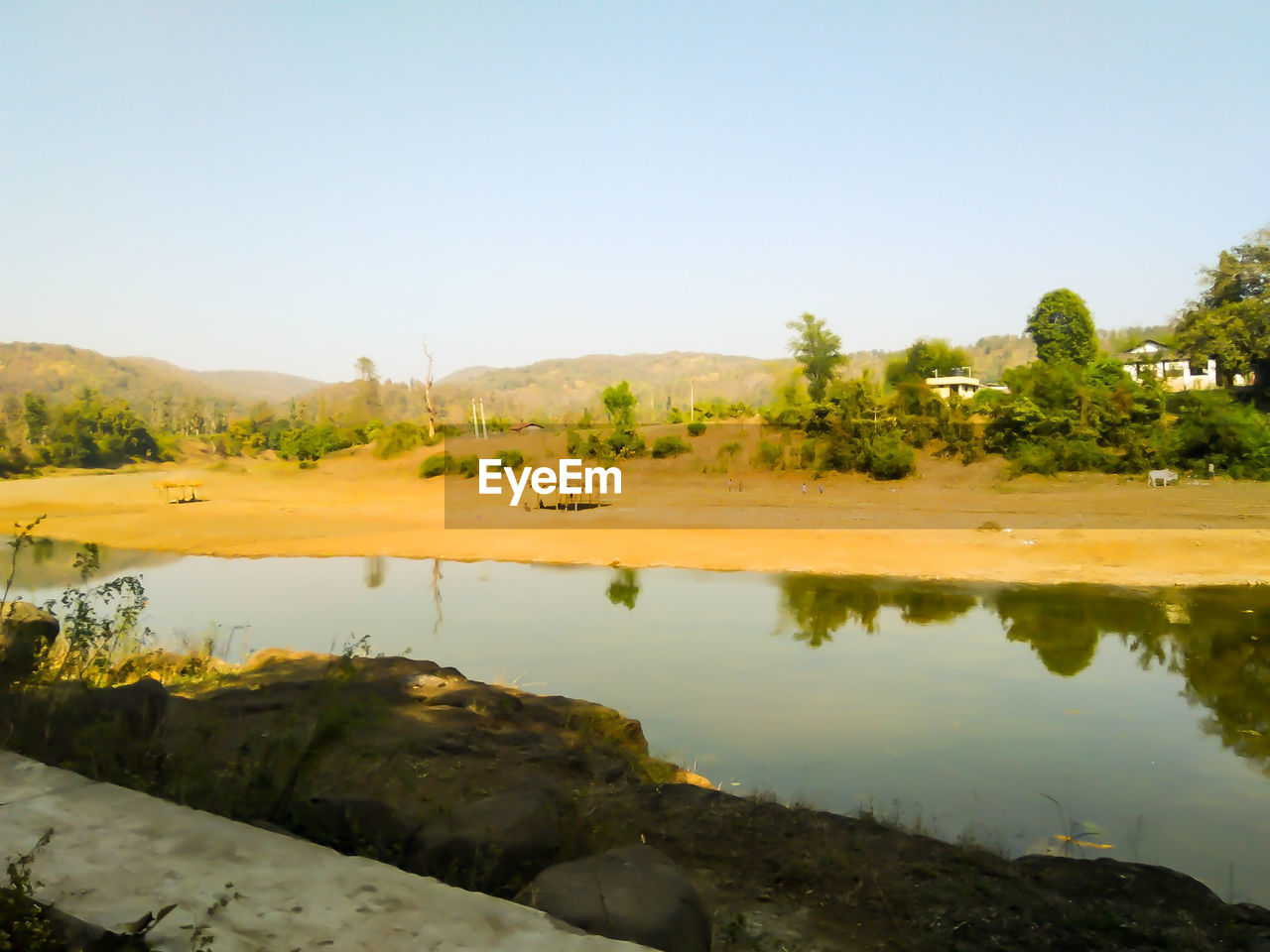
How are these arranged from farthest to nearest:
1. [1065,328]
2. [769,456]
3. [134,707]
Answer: [1065,328] → [769,456] → [134,707]

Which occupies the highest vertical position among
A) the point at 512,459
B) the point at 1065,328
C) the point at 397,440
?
the point at 1065,328

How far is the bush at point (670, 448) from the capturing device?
43625mm

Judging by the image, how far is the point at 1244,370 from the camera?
39.7 metres

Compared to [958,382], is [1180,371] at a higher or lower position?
lower

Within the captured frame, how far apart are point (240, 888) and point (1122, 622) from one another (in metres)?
15.7

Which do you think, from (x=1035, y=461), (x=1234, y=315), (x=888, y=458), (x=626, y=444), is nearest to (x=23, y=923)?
(x=1035, y=461)

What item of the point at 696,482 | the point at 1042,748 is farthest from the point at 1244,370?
the point at 1042,748

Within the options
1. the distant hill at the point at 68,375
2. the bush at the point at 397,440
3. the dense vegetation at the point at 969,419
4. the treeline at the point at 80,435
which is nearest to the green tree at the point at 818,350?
the dense vegetation at the point at 969,419

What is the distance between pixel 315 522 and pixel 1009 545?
76.5 feet

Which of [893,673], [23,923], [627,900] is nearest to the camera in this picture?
[23,923]

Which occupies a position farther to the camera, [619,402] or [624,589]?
[619,402]

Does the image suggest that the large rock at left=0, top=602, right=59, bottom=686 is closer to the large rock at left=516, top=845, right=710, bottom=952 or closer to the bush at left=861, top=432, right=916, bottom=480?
the large rock at left=516, top=845, right=710, bottom=952

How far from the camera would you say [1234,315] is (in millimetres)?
40219

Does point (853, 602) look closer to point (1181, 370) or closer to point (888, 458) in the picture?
point (888, 458)
